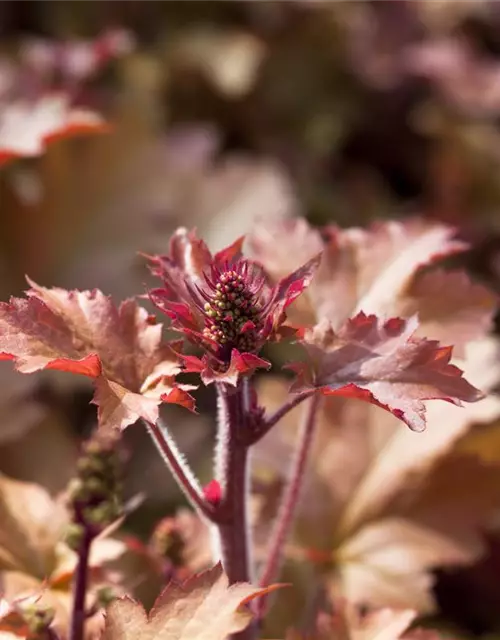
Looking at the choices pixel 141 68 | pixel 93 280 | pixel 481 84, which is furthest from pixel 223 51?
pixel 93 280

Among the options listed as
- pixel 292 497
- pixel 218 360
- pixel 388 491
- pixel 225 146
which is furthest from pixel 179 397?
pixel 225 146

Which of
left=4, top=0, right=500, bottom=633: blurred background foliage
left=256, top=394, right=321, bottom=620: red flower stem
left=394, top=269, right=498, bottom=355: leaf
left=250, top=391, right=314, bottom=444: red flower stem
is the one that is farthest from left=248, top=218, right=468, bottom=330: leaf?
left=4, top=0, right=500, bottom=633: blurred background foliage

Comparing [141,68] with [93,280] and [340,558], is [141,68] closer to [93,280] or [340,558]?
[93,280]

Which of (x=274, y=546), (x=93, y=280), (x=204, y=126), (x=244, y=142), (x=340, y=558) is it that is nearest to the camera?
(x=274, y=546)

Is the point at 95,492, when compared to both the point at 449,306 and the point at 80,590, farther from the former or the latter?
the point at 449,306

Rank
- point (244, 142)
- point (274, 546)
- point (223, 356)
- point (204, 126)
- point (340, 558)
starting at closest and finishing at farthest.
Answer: point (223, 356) < point (274, 546) < point (340, 558) < point (204, 126) < point (244, 142)

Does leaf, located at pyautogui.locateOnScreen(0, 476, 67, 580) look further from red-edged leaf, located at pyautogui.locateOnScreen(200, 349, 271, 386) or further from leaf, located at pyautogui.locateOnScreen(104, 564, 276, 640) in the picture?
red-edged leaf, located at pyautogui.locateOnScreen(200, 349, 271, 386)

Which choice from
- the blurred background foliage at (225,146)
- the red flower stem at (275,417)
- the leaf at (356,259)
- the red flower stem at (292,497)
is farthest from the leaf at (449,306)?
the blurred background foliage at (225,146)
